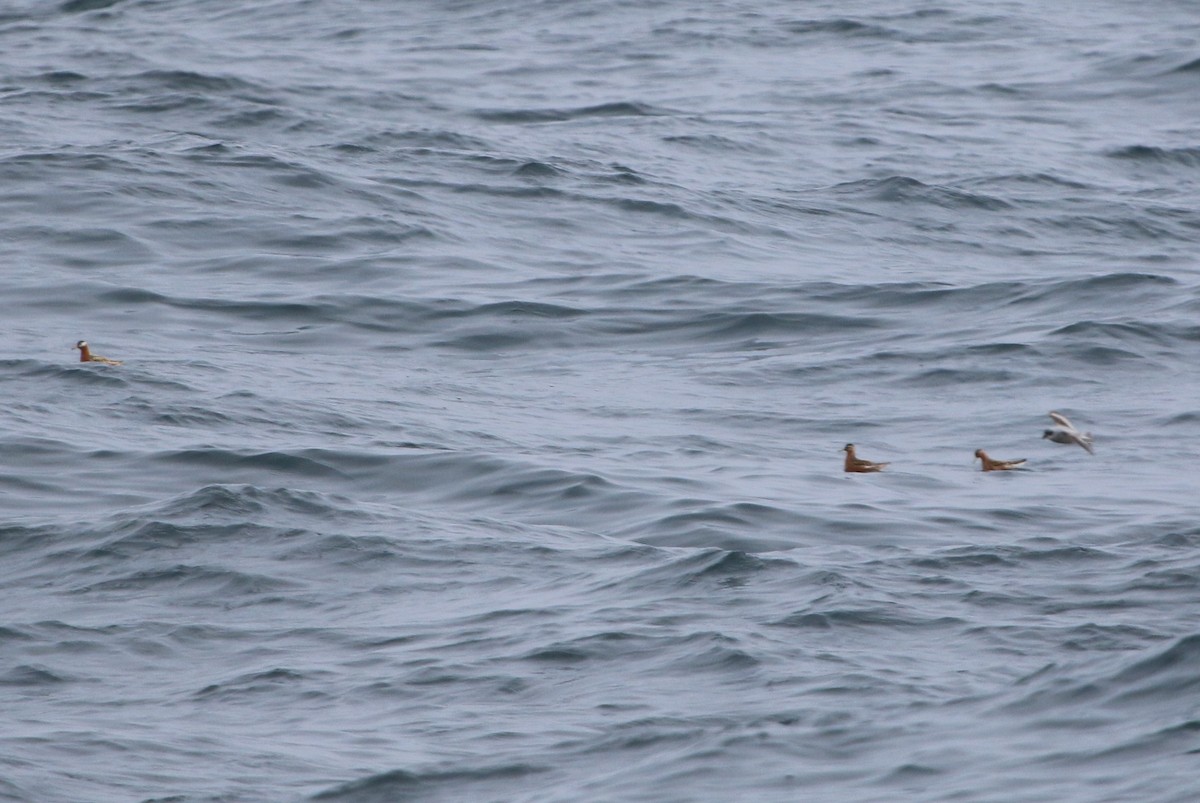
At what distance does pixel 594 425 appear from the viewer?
14828 millimetres

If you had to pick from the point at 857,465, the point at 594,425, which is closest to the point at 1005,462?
the point at 857,465

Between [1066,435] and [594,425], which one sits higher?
[1066,435]

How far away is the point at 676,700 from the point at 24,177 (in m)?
14.0

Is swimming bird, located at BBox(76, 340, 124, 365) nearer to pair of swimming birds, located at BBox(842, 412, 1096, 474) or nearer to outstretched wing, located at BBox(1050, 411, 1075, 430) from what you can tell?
pair of swimming birds, located at BBox(842, 412, 1096, 474)

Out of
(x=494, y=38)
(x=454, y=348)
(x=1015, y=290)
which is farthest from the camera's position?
(x=494, y=38)

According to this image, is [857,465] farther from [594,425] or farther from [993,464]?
[594,425]

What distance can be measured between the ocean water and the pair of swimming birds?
0.35 ft

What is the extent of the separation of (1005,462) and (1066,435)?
48cm

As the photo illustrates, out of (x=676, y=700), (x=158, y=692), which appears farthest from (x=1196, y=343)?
(x=158, y=692)

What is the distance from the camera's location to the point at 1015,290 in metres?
19.0

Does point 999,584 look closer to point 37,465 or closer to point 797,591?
point 797,591

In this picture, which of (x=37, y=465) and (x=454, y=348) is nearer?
(x=37, y=465)

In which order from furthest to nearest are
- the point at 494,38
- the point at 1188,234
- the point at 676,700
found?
the point at 494,38
the point at 1188,234
the point at 676,700

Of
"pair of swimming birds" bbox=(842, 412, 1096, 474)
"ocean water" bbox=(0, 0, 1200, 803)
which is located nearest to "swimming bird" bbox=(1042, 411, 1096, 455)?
"pair of swimming birds" bbox=(842, 412, 1096, 474)
